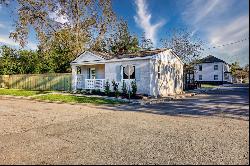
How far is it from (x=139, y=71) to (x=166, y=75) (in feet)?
10.7

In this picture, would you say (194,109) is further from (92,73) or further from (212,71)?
(212,71)

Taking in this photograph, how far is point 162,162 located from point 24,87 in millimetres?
32950

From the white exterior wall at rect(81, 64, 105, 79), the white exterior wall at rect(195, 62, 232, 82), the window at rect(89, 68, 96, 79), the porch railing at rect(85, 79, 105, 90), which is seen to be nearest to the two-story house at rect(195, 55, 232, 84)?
the white exterior wall at rect(195, 62, 232, 82)

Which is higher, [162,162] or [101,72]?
[101,72]

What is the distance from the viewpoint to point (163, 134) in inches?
287

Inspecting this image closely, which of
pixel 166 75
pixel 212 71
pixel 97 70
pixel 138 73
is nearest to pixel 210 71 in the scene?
pixel 212 71

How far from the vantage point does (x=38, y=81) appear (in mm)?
32938

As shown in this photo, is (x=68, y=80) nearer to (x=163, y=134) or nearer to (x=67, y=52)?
(x=67, y=52)

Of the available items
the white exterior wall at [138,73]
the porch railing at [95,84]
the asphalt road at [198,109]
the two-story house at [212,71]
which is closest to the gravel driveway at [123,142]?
the asphalt road at [198,109]

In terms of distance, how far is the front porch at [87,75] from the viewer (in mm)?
25881

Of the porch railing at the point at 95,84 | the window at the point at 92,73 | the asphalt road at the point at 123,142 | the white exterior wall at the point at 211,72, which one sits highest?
the white exterior wall at the point at 211,72

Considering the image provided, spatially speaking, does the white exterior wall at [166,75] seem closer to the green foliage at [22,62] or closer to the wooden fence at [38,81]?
the wooden fence at [38,81]

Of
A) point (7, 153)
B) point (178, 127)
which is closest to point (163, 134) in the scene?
point (178, 127)

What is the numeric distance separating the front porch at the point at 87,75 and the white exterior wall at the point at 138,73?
2233 millimetres
